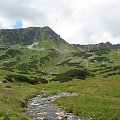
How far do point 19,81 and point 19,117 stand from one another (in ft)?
241

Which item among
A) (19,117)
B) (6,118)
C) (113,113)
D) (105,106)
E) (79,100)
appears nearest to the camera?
(6,118)

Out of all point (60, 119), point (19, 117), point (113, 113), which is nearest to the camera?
point (19, 117)

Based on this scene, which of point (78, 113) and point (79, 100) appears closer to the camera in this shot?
point (78, 113)

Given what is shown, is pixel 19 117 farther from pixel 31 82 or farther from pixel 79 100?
pixel 31 82

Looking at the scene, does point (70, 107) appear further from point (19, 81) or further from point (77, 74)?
point (77, 74)

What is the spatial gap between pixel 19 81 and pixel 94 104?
2446 inches

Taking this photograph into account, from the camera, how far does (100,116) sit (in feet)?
111

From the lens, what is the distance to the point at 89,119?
33.4 m

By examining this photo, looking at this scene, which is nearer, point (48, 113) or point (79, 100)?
point (48, 113)

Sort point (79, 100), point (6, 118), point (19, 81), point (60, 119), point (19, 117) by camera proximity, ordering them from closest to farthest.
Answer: point (6, 118), point (19, 117), point (60, 119), point (79, 100), point (19, 81)

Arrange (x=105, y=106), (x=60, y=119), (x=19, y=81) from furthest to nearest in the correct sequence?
(x=19, y=81) → (x=105, y=106) → (x=60, y=119)

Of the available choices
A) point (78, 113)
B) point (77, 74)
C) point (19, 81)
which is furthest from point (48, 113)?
point (77, 74)

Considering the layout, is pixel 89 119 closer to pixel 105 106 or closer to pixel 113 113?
pixel 113 113

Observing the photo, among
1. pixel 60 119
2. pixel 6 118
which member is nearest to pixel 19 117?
pixel 6 118
